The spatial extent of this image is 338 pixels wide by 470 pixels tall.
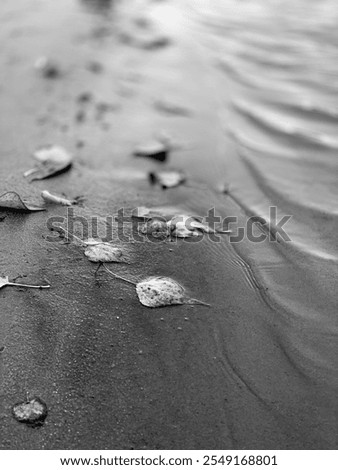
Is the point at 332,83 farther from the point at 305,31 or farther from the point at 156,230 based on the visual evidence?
the point at 156,230

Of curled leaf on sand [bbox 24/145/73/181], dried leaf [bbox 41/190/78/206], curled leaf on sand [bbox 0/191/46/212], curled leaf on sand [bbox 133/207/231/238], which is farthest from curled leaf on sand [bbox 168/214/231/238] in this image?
curled leaf on sand [bbox 24/145/73/181]

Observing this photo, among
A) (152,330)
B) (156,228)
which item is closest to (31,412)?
(152,330)

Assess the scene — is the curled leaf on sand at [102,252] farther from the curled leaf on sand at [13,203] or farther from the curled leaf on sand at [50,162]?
the curled leaf on sand at [50,162]

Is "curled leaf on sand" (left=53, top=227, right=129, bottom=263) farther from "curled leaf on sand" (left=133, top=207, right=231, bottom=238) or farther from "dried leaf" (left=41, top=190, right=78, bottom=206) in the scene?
"dried leaf" (left=41, top=190, right=78, bottom=206)

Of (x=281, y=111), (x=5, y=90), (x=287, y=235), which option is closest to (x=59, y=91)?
(x=5, y=90)

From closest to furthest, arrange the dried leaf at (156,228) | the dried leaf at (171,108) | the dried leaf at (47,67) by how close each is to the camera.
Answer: the dried leaf at (156,228) → the dried leaf at (171,108) → the dried leaf at (47,67)

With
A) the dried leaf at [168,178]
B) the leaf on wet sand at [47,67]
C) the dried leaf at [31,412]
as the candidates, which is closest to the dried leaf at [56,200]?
the dried leaf at [168,178]
